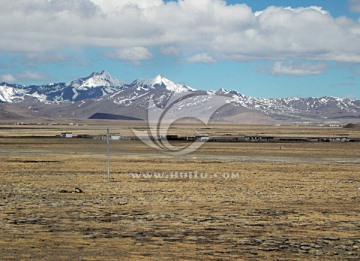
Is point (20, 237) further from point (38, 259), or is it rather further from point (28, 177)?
point (28, 177)

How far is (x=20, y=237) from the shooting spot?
16.4m

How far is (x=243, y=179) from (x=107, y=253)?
73.6 ft

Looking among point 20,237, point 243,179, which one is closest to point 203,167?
point 243,179

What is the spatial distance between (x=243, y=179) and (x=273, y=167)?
446 inches

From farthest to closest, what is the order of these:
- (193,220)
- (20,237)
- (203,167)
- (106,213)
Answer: (203,167) → (106,213) → (193,220) → (20,237)

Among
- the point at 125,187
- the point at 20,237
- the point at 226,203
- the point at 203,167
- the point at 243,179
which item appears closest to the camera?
the point at 20,237

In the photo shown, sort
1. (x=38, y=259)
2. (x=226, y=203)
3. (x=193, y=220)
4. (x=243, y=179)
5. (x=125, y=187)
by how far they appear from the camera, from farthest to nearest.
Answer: (x=243, y=179)
(x=125, y=187)
(x=226, y=203)
(x=193, y=220)
(x=38, y=259)

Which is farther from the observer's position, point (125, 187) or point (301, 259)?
point (125, 187)

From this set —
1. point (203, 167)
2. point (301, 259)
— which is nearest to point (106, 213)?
point (301, 259)

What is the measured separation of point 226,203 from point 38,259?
1202 centimetres

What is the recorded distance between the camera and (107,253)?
1437cm

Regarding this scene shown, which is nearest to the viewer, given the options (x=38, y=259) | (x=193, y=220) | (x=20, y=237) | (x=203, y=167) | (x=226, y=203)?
(x=38, y=259)

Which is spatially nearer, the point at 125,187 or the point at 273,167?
the point at 125,187

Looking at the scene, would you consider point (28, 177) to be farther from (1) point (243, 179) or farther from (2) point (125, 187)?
(1) point (243, 179)
